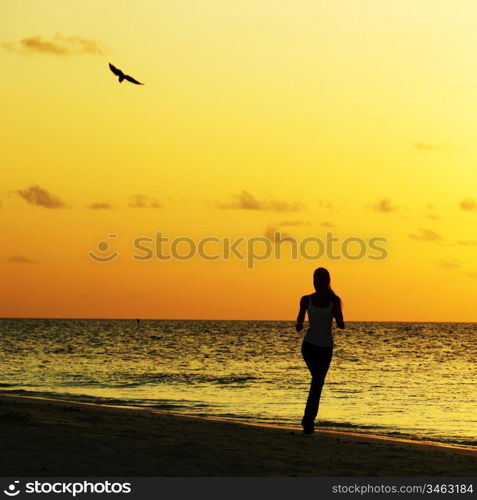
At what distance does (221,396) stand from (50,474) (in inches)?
934

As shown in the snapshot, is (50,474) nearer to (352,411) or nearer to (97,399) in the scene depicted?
(352,411)

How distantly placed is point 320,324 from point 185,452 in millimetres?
2946

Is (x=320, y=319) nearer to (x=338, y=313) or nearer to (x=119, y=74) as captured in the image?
(x=338, y=313)

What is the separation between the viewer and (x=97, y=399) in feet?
101

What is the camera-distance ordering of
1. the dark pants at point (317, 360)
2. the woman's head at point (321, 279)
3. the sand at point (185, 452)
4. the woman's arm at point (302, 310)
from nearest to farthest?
the sand at point (185, 452), the woman's arm at point (302, 310), the woman's head at point (321, 279), the dark pants at point (317, 360)

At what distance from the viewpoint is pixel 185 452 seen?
1213 cm

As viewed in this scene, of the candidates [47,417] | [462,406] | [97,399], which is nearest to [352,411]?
[462,406]

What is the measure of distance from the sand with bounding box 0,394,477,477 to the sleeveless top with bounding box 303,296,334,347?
1.59 meters

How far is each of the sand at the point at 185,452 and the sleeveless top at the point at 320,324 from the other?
1589 millimetres

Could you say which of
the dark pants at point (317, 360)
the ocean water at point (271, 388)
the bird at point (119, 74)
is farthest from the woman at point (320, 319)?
the ocean water at point (271, 388)

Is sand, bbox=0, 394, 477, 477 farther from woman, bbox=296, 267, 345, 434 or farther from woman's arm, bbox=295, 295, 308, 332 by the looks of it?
woman's arm, bbox=295, 295, 308, 332

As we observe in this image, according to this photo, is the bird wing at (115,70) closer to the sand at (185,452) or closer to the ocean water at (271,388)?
Result: the sand at (185,452)

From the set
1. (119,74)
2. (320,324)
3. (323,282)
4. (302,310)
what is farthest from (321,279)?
(119,74)

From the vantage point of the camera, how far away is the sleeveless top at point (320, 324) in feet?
Answer: 44.5
